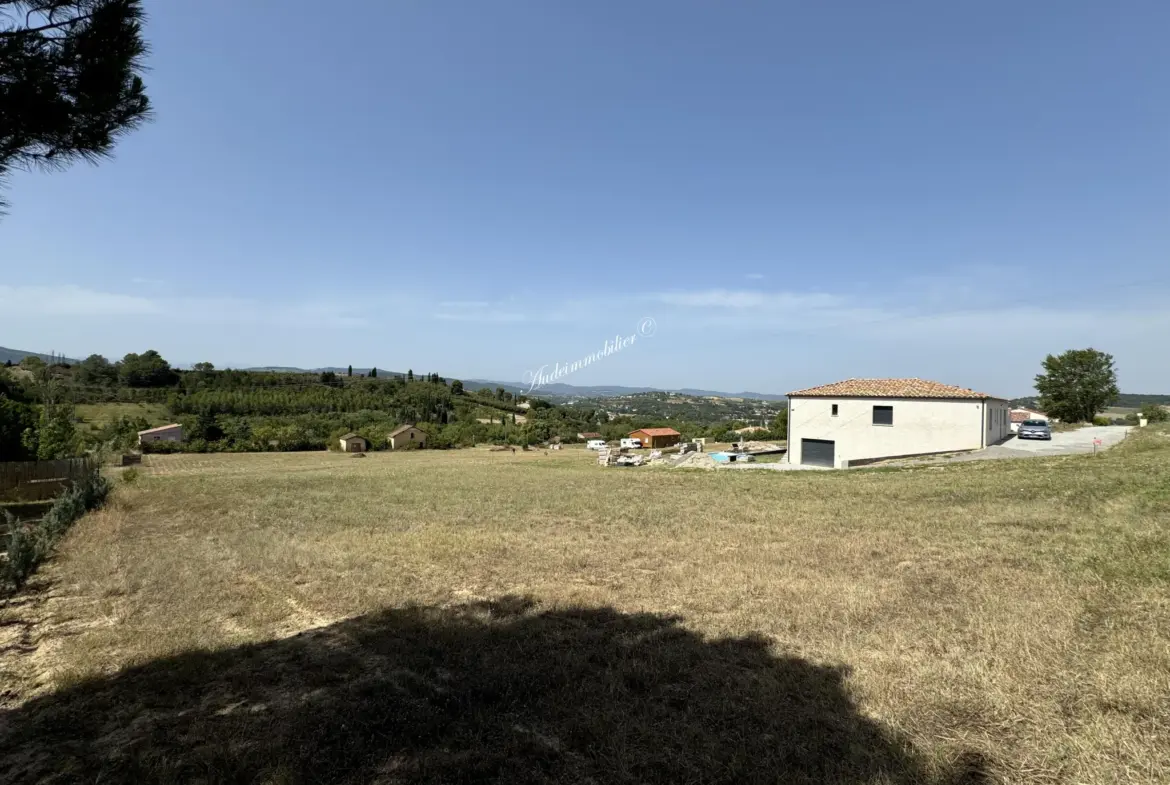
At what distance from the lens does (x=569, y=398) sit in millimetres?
157250

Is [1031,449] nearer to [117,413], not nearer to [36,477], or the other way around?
[36,477]

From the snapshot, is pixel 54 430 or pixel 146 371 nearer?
pixel 54 430

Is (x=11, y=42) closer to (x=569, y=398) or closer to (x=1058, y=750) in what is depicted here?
(x=1058, y=750)

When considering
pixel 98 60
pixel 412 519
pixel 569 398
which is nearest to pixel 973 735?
pixel 98 60

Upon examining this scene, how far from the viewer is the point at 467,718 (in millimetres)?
4008

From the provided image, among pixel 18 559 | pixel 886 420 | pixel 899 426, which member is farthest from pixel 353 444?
pixel 18 559

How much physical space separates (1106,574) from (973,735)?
5.32 m

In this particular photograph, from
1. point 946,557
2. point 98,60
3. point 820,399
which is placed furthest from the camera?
point 820,399

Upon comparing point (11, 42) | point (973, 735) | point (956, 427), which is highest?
point (11, 42)

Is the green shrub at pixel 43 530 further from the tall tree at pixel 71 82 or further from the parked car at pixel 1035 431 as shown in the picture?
the parked car at pixel 1035 431

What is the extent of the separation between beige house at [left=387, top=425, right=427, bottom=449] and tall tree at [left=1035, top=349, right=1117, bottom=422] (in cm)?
7660

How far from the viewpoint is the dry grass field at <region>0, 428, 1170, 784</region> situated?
135 inches

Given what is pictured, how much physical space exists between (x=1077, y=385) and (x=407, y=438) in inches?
3123

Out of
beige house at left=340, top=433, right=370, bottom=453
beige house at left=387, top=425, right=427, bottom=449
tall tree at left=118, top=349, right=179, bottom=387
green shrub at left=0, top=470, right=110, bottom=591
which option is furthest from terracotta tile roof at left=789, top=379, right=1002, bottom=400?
tall tree at left=118, top=349, right=179, bottom=387
